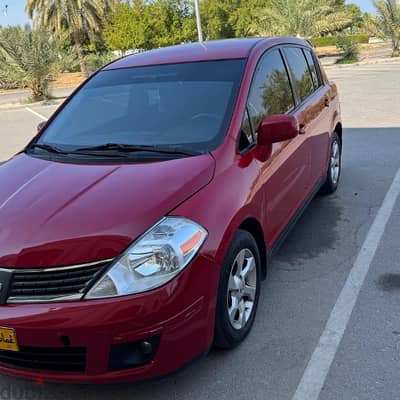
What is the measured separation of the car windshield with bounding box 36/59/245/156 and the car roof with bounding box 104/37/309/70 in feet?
0.26

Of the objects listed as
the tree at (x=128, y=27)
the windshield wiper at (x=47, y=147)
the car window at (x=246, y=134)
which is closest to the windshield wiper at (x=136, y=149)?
the windshield wiper at (x=47, y=147)

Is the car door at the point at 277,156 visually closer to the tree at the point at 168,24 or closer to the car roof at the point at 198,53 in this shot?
the car roof at the point at 198,53

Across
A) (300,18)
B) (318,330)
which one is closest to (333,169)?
(318,330)

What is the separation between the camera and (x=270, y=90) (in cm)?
366

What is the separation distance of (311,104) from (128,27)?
3113cm

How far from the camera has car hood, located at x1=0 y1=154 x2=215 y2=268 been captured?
2256 mm

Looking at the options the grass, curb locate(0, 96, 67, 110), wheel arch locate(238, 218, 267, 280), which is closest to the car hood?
wheel arch locate(238, 218, 267, 280)

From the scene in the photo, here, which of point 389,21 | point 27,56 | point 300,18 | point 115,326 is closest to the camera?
point 115,326

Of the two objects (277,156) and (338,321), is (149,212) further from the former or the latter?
(338,321)

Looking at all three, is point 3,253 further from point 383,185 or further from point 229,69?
point 383,185

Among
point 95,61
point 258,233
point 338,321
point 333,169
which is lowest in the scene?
point 95,61

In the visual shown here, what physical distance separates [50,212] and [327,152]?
3.22 meters

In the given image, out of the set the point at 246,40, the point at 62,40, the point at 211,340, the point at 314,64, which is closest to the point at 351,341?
the point at 211,340

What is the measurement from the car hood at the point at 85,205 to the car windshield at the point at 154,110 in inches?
12.1
